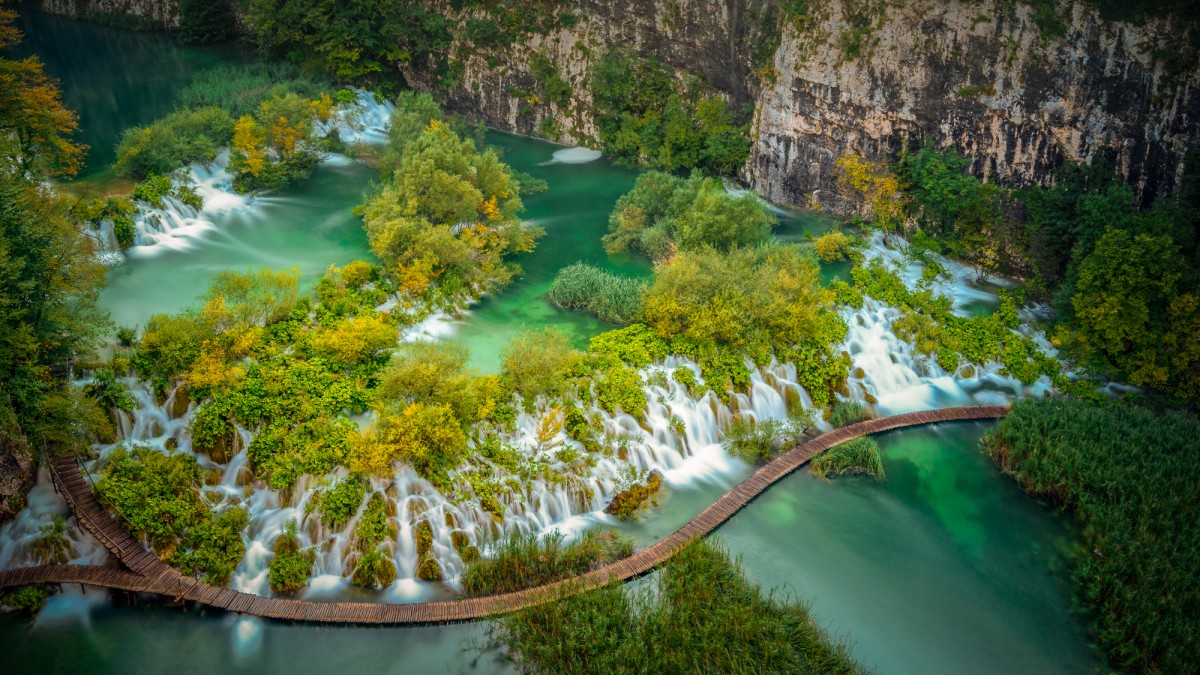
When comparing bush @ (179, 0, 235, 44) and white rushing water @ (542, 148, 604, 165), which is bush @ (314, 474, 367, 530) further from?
bush @ (179, 0, 235, 44)

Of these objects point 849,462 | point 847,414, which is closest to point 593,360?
point 849,462

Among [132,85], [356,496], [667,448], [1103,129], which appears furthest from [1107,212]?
[132,85]

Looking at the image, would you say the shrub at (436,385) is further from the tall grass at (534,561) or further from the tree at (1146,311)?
the tree at (1146,311)

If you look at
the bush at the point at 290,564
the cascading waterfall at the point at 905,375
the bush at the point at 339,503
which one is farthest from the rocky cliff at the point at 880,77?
the bush at the point at 290,564

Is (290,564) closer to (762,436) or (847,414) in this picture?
(762,436)

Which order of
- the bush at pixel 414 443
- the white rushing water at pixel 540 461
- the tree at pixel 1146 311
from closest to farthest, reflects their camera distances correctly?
1. the white rushing water at pixel 540 461
2. the bush at pixel 414 443
3. the tree at pixel 1146 311
